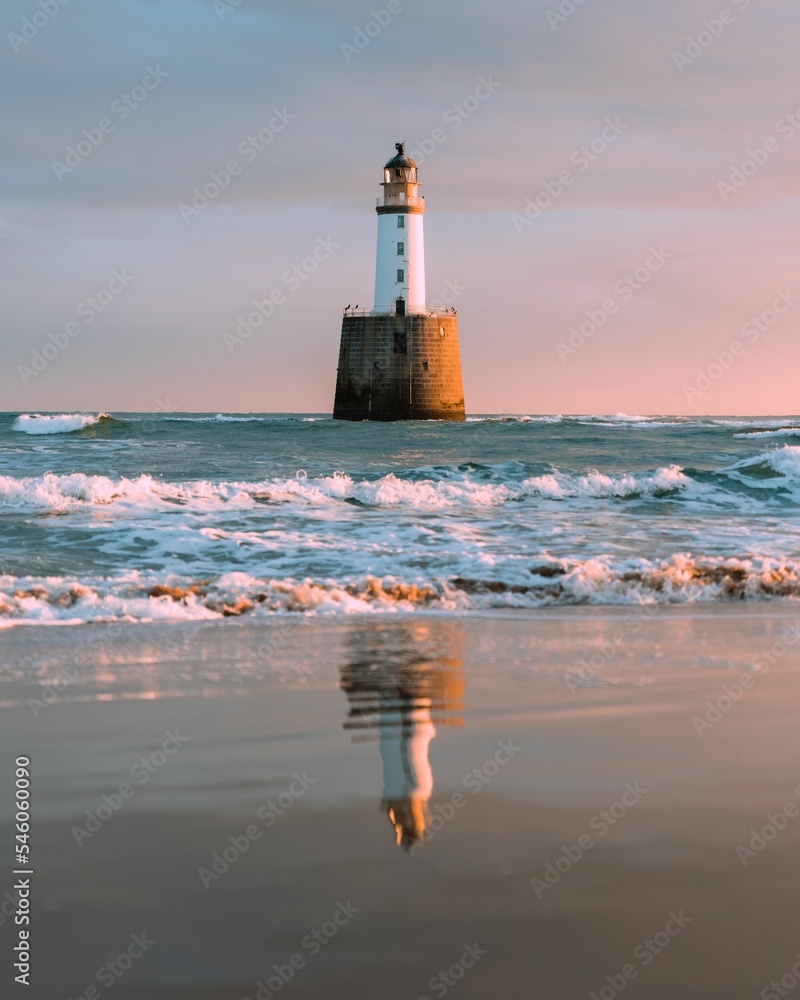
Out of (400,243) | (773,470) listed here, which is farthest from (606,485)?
(400,243)

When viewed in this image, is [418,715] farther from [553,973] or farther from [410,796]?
[553,973]

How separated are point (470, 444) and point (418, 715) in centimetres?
3297

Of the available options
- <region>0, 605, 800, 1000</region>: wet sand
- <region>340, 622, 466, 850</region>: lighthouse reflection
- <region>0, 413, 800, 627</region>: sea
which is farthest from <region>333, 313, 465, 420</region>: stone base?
<region>0, 605, 800, 1000</region>: wet sand

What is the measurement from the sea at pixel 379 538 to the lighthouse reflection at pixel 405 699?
1583mm

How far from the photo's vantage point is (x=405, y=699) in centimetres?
586

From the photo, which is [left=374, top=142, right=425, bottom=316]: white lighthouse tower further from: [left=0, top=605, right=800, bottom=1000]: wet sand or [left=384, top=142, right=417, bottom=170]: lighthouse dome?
[left=0, top=605, right=800, bottom=1000]: wet sand

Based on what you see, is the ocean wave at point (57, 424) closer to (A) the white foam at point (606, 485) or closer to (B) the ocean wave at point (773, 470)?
(A) the white foam at point (606, 485)

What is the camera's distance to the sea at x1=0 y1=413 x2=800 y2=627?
32.0ft

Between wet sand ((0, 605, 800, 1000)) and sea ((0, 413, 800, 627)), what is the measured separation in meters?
2.67

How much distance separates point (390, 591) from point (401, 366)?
135ft

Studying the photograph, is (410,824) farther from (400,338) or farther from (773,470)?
(400,338)

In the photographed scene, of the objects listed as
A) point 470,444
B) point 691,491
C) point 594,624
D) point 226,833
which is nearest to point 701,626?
point 594,624

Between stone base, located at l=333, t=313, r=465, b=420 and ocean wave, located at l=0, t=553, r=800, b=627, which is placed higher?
stone base, located at l=333, t=313, r=465, b=420

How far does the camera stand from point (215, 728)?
519 cm
